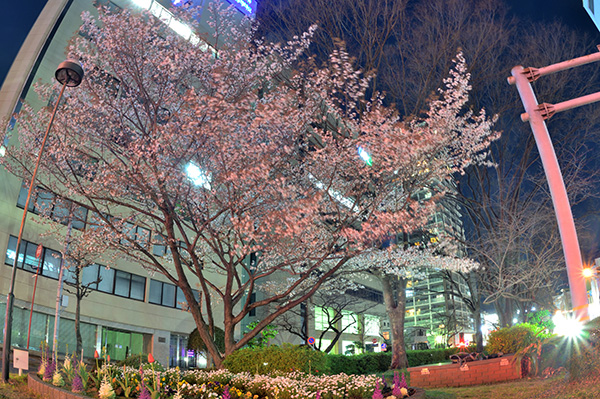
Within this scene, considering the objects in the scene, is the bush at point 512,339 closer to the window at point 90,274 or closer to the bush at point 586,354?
the bush at point 586,354

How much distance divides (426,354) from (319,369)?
23.1 m

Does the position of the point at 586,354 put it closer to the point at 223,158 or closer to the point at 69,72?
the point at 223,158

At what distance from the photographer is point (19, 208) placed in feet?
95.1

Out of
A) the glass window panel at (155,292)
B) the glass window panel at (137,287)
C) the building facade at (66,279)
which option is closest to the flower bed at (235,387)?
the building facade at (66,279)

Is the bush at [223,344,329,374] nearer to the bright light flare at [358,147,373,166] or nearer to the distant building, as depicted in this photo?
the bright light flare at [358,147,373,166]

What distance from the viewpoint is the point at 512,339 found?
55.6ft

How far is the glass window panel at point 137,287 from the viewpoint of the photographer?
3588 cm

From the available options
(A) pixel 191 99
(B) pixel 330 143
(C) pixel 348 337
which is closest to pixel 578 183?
(B) pixel 330 143

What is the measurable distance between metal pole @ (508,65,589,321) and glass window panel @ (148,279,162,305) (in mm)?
33376

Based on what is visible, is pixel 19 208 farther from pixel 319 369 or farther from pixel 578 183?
pixel 578 183

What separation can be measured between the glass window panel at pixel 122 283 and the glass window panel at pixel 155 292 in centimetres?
258

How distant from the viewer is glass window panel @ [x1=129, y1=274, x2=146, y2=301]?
1412 inches

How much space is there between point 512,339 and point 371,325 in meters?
49.8

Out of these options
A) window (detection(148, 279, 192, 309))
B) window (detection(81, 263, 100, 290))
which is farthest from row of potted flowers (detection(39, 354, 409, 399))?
window (detection(148, 279, 192, 309))
